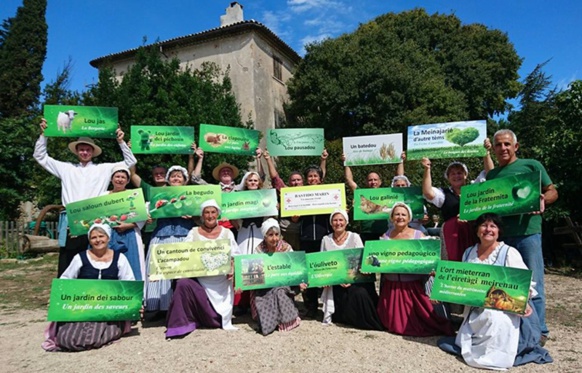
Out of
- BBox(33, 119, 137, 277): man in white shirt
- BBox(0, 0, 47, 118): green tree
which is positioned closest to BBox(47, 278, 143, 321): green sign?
BBox(33, 119, 137, 277): man in white shirt

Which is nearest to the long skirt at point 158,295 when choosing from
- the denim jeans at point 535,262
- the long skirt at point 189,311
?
the long skirt at point 189,311

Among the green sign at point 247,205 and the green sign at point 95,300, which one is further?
the green sign at point 247,205

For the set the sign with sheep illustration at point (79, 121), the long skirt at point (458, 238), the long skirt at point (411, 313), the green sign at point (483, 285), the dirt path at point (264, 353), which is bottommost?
the dirt path at point (264, 353)

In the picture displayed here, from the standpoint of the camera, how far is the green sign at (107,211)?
5273 mm

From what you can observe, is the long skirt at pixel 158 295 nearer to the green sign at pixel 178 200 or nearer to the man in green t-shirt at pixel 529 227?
the green sign at pixel 178 200

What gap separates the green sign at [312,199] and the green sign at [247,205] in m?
0.24

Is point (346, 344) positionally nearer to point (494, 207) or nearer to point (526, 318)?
point (526, 318)

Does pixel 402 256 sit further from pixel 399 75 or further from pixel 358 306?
pixel 399 75

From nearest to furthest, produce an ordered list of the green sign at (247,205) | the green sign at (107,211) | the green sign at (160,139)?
the green sign at (107,211) < the green sign at (247,205) < the green sign at (160,139)

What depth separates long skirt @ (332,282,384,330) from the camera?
548cm

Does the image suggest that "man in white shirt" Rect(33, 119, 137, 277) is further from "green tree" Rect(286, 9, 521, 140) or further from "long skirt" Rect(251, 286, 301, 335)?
"green tree" Rect(286, 9, 521, 140)

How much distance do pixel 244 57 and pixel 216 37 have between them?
225 centimetres

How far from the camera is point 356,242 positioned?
5789 mm

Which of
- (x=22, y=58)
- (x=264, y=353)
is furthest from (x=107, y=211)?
(x=22, y=58)
